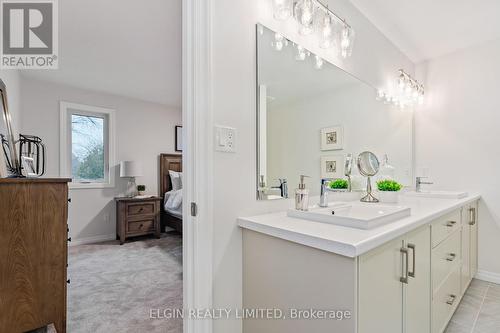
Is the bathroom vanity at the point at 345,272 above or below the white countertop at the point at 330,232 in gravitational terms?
below

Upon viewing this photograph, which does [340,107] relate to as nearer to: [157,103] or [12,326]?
[12,326]

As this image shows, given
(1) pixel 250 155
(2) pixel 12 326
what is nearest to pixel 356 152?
(1) pixel 250 155

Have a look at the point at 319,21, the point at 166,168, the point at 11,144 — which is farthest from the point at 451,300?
the point at 166,168

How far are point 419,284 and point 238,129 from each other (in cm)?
114

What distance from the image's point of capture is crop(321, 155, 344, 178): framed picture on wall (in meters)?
1.72

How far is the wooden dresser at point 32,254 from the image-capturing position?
1.41m

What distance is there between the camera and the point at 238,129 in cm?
118

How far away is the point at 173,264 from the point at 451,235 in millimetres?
2623

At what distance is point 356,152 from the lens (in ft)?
6.51

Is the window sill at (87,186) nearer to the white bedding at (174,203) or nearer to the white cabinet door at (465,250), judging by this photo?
the white bedding at (174,203)

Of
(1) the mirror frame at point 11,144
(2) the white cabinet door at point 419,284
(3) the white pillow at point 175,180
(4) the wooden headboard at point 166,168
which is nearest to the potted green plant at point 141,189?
(4) the wooden headboard at point 166,168

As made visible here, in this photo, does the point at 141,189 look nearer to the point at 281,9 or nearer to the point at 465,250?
the point at 281,9

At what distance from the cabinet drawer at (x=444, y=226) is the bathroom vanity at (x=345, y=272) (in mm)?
16

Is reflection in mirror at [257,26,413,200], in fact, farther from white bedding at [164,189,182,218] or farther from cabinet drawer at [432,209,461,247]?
white bedding at [164,189,182,218]
